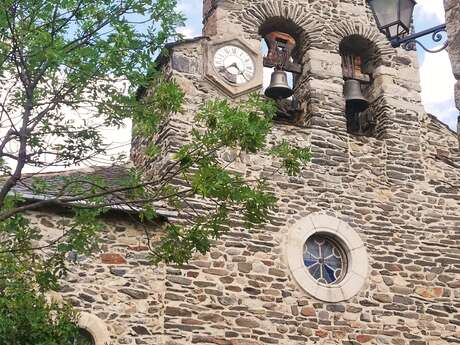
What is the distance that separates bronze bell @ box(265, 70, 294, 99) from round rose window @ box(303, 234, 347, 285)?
85.4 inches

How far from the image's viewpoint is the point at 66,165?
6.07 meters

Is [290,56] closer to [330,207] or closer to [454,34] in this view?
[330,207]

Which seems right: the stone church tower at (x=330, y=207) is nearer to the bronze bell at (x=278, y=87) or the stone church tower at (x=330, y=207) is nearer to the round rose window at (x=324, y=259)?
the round rose window at (x=324, y=259)

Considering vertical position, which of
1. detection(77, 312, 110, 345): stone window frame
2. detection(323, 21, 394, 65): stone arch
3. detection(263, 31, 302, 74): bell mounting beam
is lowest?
detection(77, 312, 110, 345): stone window frame

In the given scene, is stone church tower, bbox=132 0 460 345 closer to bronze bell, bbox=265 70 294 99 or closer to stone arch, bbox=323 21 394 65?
stone arch, bbox=323 21 394 65

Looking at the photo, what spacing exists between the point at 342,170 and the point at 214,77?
2.20 meters

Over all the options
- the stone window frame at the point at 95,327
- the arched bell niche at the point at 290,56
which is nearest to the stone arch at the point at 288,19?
the arched bell niche at the point at 290,56

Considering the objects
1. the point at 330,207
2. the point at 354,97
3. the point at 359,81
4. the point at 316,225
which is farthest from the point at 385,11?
the point at 359,81

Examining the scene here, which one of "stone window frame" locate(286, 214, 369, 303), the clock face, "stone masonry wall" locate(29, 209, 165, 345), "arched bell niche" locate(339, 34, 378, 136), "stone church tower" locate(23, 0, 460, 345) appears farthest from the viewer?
"arched bell niche" locate(339, 34, 378, 136)

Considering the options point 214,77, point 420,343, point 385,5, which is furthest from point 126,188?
point 420,343

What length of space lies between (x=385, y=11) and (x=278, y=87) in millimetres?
4766

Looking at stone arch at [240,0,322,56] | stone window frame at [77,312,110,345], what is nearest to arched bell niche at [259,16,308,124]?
stone arch at [240,0,322,56]

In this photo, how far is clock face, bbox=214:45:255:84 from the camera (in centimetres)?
1019

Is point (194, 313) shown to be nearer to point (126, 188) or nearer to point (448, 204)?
point (126, 188)
